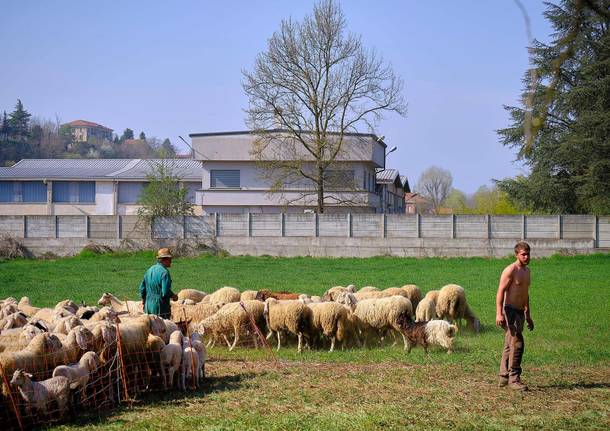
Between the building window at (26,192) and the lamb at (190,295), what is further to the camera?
the building window at (26,192)

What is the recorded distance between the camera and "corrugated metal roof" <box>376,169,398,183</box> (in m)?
66.1

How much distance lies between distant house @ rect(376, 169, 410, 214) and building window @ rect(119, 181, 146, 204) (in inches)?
694

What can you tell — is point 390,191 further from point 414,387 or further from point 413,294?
point 414,387

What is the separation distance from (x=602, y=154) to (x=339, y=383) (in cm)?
2938

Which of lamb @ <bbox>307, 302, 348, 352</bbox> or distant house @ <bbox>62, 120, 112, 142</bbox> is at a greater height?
distant house @ <bbox>62, 120, 112, 142</bbox>

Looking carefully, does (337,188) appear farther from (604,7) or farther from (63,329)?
(604,7)

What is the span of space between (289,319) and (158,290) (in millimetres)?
2793

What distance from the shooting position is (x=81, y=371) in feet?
31.9

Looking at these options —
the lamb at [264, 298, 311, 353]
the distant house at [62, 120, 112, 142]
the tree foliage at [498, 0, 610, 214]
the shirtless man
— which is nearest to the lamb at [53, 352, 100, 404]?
the shirtless man

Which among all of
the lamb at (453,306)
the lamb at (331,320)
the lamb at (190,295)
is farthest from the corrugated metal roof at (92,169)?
the lamb at (331,320)

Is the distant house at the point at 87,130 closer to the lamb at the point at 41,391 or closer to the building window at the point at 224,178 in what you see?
the building window at the point at 224,178

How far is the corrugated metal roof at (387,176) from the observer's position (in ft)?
217

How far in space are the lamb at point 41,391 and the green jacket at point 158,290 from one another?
4193 mm

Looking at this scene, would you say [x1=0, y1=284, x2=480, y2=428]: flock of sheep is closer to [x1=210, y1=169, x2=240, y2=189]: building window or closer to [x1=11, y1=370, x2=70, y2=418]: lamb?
[x1=11, y1=370, x2=70, y2=418]: lamb
